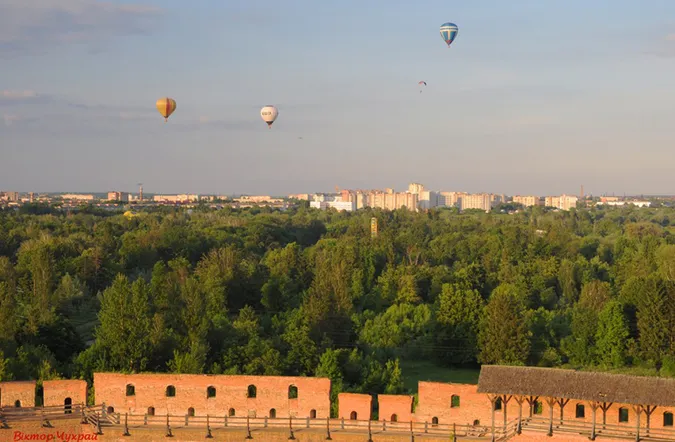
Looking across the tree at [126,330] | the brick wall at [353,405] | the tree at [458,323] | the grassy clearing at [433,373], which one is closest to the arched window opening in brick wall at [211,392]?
the brick wall at [353,405]

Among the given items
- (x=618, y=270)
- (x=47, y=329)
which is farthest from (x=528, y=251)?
(x=47, y=329)

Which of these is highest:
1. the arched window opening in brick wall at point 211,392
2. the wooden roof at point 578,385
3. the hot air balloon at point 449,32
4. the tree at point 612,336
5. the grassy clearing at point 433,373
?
the hot air balloon at point 449,32

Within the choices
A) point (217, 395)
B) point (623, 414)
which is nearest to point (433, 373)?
point (623, 414)

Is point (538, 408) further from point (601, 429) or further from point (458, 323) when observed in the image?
point (458, 323)

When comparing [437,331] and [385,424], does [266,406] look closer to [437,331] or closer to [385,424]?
[385,424]

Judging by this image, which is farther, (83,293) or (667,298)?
(83,293)

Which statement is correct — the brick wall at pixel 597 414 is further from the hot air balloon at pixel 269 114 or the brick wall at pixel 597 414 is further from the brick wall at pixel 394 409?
the hot air balloon at pixel 269 114

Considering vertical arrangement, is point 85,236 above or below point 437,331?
above

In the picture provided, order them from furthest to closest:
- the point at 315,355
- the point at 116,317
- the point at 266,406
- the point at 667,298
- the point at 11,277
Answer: the point at 11,277
the point at 667,298
the point at 315,355
the point at 116,317
the point at 266,406
